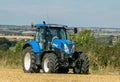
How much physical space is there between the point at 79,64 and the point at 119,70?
5463 mm

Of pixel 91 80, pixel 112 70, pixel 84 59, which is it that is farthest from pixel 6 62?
pixel 91 80

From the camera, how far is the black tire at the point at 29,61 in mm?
24703

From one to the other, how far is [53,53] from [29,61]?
224 cm

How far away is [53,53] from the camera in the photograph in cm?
2395

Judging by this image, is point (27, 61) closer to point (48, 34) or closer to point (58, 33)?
point (48, 34)

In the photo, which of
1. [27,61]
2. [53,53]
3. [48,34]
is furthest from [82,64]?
[27,61]

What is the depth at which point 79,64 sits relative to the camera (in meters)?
24.1

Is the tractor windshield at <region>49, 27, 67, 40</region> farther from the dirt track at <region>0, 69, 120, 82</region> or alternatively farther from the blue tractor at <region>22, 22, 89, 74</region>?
the dirt track at <region>0, 69, 120, 82</region>

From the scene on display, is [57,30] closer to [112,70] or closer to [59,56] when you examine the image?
[59,56]

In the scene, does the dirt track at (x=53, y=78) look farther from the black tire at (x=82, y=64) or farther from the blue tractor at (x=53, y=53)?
the black tire at (x=82, y=64)

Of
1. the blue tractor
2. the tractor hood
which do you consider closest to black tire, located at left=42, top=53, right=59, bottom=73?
the blue tractor

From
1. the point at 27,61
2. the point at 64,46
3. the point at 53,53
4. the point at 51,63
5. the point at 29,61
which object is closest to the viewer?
the point at 51,63

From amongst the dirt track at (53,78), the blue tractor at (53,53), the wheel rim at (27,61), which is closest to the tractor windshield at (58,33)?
the blue tractor at (53,53)

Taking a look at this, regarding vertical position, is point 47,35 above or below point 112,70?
above
